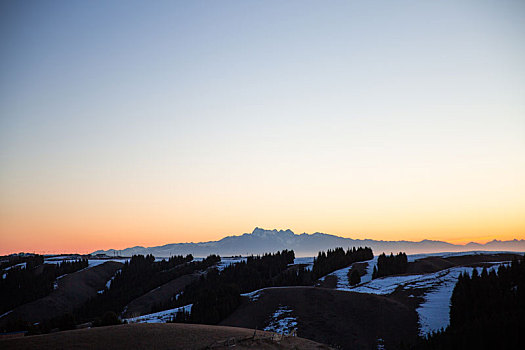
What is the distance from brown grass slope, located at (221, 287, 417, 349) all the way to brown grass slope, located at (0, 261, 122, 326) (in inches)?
3172

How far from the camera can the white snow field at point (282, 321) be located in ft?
187

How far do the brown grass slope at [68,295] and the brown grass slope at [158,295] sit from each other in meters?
22.2

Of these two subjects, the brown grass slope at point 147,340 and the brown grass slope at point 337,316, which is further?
the brown grass slope at point 337,316

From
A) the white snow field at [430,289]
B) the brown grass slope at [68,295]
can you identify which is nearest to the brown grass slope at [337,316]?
the white snow field at [430,289]

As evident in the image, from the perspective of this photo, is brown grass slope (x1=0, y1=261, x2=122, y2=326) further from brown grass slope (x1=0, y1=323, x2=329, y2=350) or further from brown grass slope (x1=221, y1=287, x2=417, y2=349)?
brown grass slope (x1=0, y1=323, x2=329, y2=350)

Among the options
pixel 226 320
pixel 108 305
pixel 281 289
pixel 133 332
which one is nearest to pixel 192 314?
pixel 226 320

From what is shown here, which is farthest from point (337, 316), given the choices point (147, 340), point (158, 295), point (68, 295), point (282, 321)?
point (68, 295)

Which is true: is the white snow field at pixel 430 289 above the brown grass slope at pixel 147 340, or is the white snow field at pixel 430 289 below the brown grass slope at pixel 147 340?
below

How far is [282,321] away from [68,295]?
108 m

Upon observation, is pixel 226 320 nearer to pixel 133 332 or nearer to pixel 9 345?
pixel 133 332

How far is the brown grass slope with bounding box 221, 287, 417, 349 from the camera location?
53.5m

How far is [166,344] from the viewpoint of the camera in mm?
25781

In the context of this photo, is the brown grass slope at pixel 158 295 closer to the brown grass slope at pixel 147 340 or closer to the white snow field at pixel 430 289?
the white snow field at pixel 430 289

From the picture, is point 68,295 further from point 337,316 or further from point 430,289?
point 430,289
